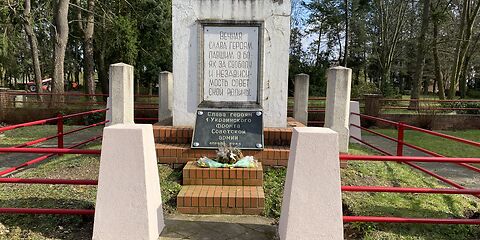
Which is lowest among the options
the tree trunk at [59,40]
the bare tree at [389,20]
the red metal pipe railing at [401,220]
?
the red metal pipe railing at [401,220]

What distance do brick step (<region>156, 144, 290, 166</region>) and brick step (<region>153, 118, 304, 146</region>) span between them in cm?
41

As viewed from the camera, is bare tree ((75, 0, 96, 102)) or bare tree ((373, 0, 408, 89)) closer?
bare tree ((75, 0, 96, 102))

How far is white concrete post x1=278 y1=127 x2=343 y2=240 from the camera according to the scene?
330 cm

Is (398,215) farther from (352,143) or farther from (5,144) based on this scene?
(5,144)

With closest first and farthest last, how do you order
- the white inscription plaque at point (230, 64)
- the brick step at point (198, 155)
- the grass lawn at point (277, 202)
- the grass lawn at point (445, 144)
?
the grass lawn at point (277, 202) < the brick step at point (198, 155) < the white inscription plaque at point (230, 64) < the grass lawn at point (445, 144)

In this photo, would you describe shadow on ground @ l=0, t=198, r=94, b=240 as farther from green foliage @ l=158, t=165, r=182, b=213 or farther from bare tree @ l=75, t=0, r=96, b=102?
bare tree @ l=75, t=0, r=96, b=102

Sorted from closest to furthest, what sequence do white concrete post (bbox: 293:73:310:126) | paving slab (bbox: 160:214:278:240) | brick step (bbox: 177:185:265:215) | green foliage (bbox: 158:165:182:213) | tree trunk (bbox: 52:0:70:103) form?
paving slab (bbox: 160:214:278:240) < brick step (bbox: 177:185:265:215) < green foliage (bbox: 158:165:182:213) < white concrete post (bbox: 293:73:310:126) < tree trunk (bbox: 52:0:70:103)

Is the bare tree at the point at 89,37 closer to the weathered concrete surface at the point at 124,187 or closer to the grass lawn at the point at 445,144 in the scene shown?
the grass lawn at the point at 445,144

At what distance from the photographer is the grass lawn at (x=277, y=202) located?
13.1 ft

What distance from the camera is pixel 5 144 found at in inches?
413

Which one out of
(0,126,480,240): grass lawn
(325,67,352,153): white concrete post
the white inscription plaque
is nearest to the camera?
(0,126,480,240): grass lawn

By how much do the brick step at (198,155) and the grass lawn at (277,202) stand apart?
0.14 m

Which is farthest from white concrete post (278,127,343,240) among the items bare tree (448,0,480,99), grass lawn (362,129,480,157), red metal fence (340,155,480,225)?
bare tree (448,0,480,99)

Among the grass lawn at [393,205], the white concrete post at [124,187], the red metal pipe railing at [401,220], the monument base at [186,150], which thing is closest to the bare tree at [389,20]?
the grass lawn at [393,205]
